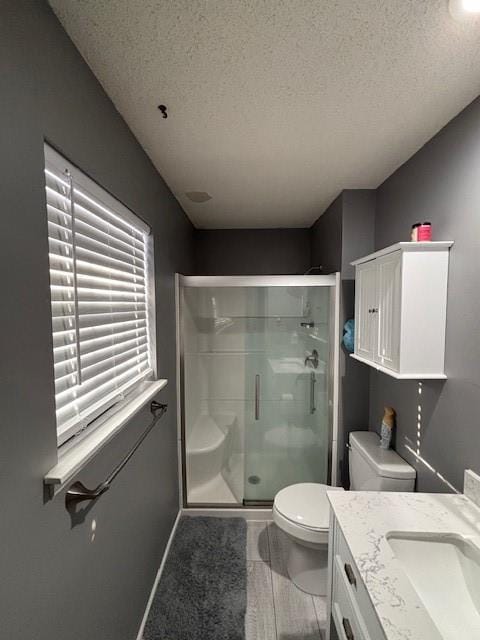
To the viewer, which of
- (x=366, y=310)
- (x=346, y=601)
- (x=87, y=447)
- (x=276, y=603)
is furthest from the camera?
(x=366, y=310)

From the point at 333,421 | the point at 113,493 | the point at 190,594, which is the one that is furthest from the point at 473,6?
the point at 190,594

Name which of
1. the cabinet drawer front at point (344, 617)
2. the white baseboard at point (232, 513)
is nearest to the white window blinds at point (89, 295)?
the cabinet drawer front at point (344, 617)

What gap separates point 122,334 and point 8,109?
86 cm

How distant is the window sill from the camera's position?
0.78m

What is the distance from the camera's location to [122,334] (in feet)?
4.45

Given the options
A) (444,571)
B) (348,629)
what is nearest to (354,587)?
(348,629)

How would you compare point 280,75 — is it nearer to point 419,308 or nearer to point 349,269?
point 419,308

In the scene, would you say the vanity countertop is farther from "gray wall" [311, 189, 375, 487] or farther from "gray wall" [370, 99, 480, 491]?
"gray wall" [311, 189, 375, 487]

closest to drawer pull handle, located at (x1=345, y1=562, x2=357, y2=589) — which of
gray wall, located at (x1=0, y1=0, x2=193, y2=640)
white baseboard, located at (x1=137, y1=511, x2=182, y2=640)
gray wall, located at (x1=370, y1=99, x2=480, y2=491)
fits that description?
gray wall, located at (x1=370, y1=99, x2=480, y2=491)

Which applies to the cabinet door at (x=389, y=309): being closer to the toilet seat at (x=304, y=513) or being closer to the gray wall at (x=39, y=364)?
the toilet seat at (x=304, y=513)

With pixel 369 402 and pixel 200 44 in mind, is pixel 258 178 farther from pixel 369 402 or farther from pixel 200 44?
pixel 369 402

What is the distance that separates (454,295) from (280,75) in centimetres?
109

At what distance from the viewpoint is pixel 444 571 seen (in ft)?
3.36

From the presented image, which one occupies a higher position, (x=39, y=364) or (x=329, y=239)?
(x=329, y=239)
